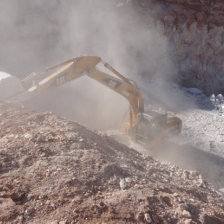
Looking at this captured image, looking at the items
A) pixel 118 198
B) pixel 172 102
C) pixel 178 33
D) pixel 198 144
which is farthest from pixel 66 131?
pixel 178 33

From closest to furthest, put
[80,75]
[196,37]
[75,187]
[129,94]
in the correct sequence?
1. [75,187]
2. [80,75]
3. [129,94]
4. [196,37]

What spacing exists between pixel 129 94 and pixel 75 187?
14.9ft

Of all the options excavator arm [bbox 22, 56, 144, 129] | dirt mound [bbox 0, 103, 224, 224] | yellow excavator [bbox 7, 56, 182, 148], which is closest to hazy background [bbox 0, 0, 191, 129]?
yellow excavator [bbox 7, 56, 182, 148]

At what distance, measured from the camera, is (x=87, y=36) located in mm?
14727

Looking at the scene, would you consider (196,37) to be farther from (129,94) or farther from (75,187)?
(75,187)

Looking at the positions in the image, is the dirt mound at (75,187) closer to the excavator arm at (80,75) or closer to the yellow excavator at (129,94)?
the excavator arm at (80,75)

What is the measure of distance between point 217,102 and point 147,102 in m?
3.67

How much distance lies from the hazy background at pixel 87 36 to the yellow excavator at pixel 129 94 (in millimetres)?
5981

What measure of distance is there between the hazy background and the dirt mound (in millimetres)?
9593

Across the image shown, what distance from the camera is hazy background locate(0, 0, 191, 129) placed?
14352mm

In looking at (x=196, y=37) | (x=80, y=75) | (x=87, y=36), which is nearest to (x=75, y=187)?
(x=80, y=75)

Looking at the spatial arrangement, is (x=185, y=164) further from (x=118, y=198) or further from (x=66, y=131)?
(x=118, y=198)

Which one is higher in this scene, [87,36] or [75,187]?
[87,36]

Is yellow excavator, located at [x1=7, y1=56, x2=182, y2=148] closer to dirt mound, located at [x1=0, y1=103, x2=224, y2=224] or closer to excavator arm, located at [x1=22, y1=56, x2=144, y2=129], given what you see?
excavator arm, located at [x1=22, y1=56, x2=144, y2=129]
